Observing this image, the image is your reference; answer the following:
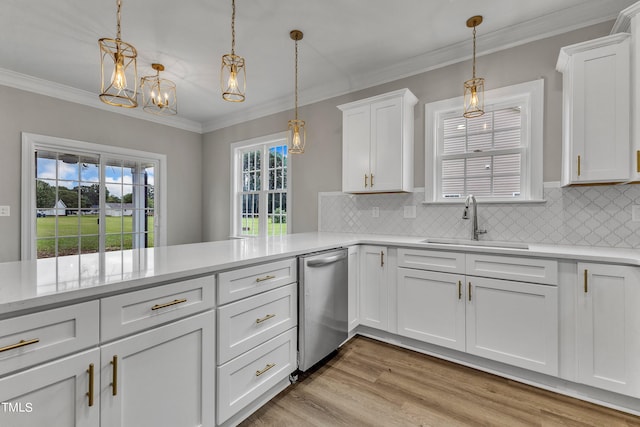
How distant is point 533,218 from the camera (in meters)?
2.37

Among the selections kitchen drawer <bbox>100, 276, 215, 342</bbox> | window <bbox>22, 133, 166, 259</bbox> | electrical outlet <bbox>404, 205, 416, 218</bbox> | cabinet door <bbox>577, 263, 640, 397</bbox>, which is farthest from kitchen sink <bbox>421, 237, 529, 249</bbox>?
window <bbox>22, 133, 166, 259</bbox>

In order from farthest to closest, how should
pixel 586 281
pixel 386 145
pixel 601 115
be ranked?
pixel 386 145 < pixel 601 115 < pixel 586 281

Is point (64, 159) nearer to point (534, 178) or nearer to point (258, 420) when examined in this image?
point (258, 420)

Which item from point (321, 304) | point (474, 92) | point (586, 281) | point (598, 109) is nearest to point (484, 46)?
point (474, 92)

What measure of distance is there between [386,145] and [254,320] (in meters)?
2.02

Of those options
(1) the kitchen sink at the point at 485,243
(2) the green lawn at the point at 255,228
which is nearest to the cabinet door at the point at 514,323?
(1) the kitchen sink at the point at 485,243

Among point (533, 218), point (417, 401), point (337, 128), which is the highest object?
point (337, 128)

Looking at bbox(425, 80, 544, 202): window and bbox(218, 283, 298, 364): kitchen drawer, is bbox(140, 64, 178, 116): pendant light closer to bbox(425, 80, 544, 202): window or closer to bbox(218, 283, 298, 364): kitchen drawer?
bbox(218, 283, 298, 364): kitchen drawer

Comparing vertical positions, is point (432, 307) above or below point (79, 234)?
below

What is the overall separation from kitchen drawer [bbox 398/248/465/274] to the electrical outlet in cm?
65

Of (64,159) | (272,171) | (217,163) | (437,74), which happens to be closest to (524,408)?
(437,74)

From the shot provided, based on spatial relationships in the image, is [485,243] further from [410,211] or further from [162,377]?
[162,377]

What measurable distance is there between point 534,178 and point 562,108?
22.2 inches

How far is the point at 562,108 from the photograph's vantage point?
7.40ft
